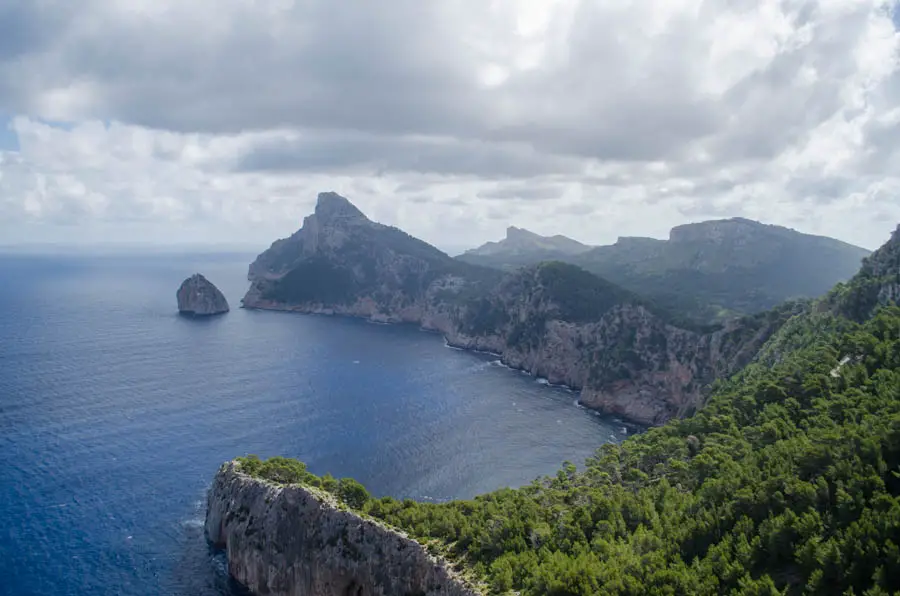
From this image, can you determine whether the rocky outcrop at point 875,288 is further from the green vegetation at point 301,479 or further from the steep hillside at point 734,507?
the green vegetation at point 301,479

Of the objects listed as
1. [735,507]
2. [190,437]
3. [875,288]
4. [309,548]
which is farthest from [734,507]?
[190,437]

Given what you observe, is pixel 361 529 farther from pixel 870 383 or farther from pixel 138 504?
pixel 870 383

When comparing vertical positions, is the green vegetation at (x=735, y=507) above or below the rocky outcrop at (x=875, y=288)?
below

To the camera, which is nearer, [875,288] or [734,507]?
[734,507]

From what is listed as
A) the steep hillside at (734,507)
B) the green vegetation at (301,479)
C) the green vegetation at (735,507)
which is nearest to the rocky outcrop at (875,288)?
the steep hillside at (734,507)

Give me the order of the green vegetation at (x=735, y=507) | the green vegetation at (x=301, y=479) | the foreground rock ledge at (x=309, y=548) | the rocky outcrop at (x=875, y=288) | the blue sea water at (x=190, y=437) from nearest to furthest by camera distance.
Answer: the green vegetation at (x=735, y=507) → the foreground rock ledge at (x=309, y=548) → the green vegetation at (x=301, y=479) → the blue sea water at (x=190, y=437) → the rocky outcrop at (x=875, y=288)

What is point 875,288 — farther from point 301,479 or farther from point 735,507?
point 301,479

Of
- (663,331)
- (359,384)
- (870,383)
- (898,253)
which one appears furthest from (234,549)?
(663,331)

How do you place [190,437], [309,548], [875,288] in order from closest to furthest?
[309,548] → [875,288] → [190,437]
